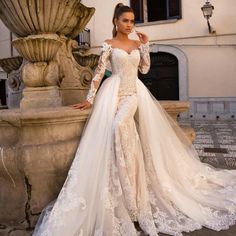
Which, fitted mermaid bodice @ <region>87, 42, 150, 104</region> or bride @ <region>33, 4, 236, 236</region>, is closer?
bride @ <region>33, 4, 236, 236</region>

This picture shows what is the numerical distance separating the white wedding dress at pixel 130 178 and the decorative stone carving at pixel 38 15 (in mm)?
1015

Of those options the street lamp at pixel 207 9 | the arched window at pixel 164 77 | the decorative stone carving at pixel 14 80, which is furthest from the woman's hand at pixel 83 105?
the arched window at pixel 164 77

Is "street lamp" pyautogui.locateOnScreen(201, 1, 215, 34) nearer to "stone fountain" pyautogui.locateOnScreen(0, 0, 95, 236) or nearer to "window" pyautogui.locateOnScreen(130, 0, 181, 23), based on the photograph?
"window" pyautogui.locateOnScreen(130, 0, 181, 23)

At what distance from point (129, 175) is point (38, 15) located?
2001 mm

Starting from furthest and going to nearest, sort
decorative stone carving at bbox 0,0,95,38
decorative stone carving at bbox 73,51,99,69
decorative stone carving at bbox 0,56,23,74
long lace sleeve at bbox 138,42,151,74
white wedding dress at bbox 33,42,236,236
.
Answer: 1. decorative stone carving at bbox 73,51,99,69
2. decorative stone carving at bbox 0,56,23,74
3. decorative stone carving at bbox 0,0,95,38
4. long lace sleeve at bbox 138,42,151,74
5. white wedding dress at bbox 33,42,236,236

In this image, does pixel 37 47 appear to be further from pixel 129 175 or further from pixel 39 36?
pixel 129 175

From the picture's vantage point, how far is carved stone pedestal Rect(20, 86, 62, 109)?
338cm

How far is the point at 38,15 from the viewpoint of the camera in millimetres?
3395

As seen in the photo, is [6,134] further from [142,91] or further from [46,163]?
[142,91]

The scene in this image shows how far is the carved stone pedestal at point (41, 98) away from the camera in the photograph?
338 centimetres

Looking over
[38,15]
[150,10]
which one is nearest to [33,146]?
[38,15]

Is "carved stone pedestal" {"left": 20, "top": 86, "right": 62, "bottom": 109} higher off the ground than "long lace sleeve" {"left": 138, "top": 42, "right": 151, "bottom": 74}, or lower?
lower

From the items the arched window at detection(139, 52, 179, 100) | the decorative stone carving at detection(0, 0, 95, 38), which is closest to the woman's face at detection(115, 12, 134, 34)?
the decorative stone carving at detection(0, 0, 95, 38)

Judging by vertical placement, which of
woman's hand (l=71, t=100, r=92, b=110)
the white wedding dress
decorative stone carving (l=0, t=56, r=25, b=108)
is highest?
decorative stone carving (l=0, t=56, r=25, b=108)
